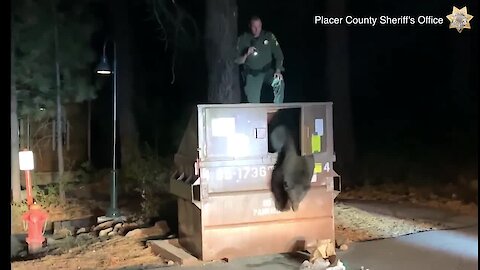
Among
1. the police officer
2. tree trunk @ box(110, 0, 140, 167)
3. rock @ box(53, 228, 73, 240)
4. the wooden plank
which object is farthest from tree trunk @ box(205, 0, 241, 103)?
tree trunk @ box(110, 0, 140, 167)

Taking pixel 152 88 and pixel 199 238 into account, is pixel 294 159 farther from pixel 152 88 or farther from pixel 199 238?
pixel 152 88

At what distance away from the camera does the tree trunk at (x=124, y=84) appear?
7523mm

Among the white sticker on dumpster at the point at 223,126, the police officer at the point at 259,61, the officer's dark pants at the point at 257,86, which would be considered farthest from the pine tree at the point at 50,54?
the white sticker on dumpster at the point at 223,126

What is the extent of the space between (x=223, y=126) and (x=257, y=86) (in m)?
1.25

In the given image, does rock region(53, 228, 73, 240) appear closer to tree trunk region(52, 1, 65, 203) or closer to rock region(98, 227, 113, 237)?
rock region(98, 227, 113, 237)

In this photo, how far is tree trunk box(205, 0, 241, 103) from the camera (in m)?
5.65

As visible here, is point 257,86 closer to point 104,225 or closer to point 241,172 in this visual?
point 241,172

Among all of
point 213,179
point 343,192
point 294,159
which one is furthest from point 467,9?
point 343,192

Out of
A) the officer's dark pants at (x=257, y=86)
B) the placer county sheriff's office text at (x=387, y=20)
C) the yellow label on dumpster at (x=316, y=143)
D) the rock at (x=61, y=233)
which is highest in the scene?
the placer county sheriff's office text at (x=387, y=20)

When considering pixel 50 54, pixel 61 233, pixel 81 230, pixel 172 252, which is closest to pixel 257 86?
pixel 172 252

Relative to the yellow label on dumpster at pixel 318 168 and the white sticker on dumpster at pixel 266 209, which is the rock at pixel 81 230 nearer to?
the white sticker on dumpster at pixel 266 209

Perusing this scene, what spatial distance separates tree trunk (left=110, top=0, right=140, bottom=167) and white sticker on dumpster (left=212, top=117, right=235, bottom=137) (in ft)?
11.9

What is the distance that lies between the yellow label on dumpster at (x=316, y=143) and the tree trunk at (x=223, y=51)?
4.87ft

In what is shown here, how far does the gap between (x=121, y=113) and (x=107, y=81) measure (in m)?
0.65
